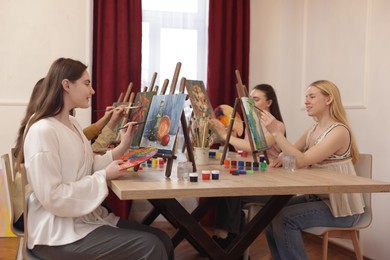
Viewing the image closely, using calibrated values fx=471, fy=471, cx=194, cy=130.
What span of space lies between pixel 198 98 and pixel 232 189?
100 centimetres

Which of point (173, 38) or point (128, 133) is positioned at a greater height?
point (173, 38)

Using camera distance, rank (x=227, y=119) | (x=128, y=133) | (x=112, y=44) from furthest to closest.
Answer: (x=112, y=44) < (x=227, y=119) < (x=128, y=133)

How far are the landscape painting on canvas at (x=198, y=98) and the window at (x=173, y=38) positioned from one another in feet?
5.36

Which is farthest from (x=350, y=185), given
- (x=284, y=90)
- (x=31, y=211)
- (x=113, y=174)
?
(x=284, y=90)

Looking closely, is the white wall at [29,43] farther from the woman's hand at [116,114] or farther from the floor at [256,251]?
the woman's hand at [116,114]

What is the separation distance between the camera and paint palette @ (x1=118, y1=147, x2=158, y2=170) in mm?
1865

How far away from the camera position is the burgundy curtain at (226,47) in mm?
4340

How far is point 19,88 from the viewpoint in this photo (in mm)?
3943

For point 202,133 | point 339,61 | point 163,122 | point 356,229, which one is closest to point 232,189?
point 163,122

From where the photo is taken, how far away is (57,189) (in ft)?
5.70

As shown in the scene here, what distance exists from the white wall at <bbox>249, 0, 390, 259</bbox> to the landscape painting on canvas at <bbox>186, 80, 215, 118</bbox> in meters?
1.27

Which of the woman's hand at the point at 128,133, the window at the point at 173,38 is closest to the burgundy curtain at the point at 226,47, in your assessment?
the window at the point at 173,38

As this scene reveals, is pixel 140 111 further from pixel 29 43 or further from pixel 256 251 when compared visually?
pixel 29 43

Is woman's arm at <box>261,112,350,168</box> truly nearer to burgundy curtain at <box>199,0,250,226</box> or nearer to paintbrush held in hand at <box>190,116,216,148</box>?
paintbrush held in hand at <box>190,116,216,148</box>
